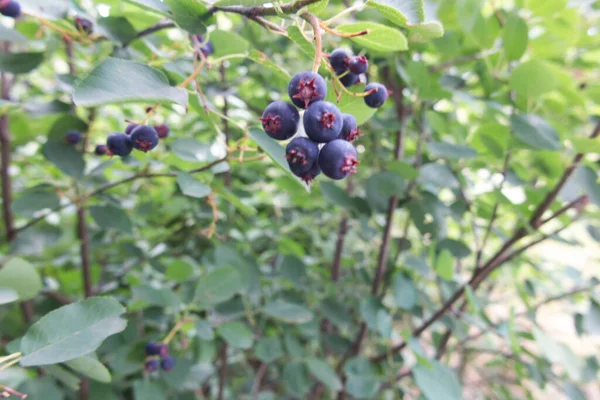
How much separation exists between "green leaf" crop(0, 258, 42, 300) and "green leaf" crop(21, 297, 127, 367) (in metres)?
0.24

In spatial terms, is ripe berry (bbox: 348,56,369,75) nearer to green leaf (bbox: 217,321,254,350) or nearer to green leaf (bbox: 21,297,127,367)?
green leaf (bbox: 21,297,127,367)

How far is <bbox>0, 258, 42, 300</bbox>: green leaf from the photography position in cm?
74

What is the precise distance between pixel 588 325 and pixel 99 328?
132 centimetres

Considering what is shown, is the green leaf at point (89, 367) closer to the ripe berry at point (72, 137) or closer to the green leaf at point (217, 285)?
the green leaf at point (217, 285)

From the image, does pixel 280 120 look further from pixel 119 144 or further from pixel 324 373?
pixel 324 373

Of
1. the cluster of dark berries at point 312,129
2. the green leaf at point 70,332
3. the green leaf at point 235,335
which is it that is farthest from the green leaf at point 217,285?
the cluster of dark berries at point 312,129

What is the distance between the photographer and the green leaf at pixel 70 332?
0.53 m

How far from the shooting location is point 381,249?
124 centimetres

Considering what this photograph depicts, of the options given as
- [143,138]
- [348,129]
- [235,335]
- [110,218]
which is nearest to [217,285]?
[235,335]

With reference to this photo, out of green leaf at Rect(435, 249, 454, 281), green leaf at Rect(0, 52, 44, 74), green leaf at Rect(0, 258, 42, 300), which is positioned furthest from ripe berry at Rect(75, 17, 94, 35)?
green leaf at Rect(435, 249, 454, 281)

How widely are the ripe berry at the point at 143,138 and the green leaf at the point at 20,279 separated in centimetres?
38

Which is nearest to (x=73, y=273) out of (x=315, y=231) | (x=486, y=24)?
(x=315, y=231)

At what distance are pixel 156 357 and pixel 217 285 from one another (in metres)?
0.27

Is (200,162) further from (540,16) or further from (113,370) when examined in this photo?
(540,16)
